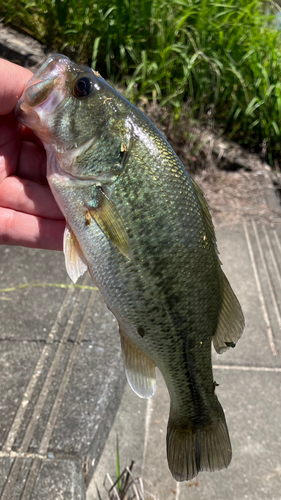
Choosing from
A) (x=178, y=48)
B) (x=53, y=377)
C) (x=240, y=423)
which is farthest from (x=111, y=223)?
(x=178, y=48)

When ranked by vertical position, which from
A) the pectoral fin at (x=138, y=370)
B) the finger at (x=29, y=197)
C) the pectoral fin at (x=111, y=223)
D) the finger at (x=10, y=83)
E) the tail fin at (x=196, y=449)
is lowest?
the tail fin at (x=196, y=449)

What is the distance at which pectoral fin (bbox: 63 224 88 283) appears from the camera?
159 centimetres

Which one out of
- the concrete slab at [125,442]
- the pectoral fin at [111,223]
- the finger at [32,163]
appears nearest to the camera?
the pectoral fin at [111,223]

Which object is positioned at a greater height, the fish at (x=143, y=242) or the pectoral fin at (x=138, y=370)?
the fish at (x=143, y=242)

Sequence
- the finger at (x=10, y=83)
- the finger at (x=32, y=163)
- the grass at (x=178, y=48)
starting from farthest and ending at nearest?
1. the grass at (x=178, y=48)
2. the finger at (x=32, y=163)
3. the finger at (x=10, y=83)

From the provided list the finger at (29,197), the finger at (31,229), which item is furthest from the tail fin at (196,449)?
the finger at (29,197)

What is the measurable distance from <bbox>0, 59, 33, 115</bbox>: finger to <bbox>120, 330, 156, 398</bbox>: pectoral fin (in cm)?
115

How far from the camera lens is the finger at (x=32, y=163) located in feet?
6.79

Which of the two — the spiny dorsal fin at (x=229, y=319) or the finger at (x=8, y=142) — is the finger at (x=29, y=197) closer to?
the finger at (x=8, y=142)

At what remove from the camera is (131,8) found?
4230 millimetres

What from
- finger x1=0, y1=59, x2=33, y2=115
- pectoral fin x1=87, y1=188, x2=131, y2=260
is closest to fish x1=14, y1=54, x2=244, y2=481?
pectoral fin x1=87, y1=188, x2=131, y2=260

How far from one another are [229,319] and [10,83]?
139 centimetres

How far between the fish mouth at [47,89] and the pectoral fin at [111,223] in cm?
41

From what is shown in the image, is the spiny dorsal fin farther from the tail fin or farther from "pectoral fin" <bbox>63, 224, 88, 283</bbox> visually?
"pectoral fin" <bbox>63, 224, 88, 283</bbox>
